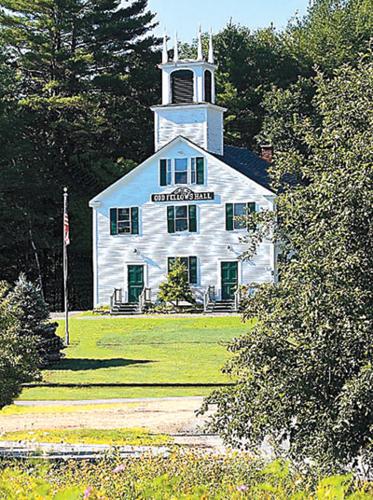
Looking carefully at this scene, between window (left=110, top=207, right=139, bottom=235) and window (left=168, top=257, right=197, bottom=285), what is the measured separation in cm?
221

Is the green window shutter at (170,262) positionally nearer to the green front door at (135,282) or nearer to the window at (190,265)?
the window at (190,265)

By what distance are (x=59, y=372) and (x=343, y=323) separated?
1844 centimetres

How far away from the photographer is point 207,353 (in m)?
32.5

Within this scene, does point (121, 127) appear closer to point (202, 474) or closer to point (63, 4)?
point (63, 4)

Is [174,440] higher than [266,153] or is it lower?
lower

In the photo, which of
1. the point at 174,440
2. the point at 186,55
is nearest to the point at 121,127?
the point at 186,55

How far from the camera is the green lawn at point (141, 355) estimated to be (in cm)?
2666

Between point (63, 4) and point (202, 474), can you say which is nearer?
point (202, 474)

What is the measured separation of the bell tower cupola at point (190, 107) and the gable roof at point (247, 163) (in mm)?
845

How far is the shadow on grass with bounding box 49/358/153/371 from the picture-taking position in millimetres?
30859

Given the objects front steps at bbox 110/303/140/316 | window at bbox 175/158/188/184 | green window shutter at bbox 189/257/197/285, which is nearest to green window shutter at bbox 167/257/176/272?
green window shutter at bbox 189/257/197/285

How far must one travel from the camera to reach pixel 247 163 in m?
50.4

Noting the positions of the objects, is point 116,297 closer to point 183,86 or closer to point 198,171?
point 198,171

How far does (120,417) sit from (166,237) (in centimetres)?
2685
